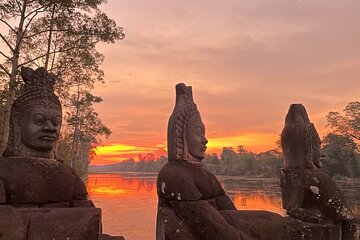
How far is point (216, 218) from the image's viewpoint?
12.6ft

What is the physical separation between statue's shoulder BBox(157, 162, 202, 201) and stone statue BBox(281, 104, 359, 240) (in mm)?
2141


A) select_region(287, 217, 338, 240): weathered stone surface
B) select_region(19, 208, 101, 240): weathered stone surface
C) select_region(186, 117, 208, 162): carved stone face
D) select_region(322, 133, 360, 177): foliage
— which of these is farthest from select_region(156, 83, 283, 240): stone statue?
select_region(322, 133, 360, 177): foliage

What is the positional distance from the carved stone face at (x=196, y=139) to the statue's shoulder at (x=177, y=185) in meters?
0.37

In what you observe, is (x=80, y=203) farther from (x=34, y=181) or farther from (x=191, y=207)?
(x=191, y=207)

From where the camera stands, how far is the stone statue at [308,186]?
513cm

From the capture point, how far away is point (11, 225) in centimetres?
324

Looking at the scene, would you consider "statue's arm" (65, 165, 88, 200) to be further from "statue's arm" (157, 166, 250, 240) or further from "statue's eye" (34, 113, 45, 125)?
"statue's arm" (157, 166, 250, 240)

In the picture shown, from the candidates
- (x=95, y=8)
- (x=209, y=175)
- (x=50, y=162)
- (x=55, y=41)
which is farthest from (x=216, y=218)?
(x=55, y=41)

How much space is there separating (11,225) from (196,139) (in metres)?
2.32

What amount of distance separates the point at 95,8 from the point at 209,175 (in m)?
13.7

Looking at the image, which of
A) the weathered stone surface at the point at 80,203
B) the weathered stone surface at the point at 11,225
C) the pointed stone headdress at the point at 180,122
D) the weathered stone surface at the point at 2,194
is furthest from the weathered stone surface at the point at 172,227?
the weathered stone surface at the point at 2,194

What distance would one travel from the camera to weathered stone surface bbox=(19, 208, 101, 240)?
3.30m

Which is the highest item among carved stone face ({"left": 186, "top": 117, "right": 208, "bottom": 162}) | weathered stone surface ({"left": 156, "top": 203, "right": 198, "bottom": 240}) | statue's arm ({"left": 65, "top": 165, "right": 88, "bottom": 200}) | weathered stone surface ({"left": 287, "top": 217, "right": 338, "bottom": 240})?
carved stone face ({"left": 186, "top": 117, "right": 208, "bottom": 162})

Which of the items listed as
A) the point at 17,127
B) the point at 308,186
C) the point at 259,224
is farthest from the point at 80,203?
the point at 308,186
